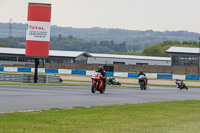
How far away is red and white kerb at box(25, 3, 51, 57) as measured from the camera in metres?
35.3

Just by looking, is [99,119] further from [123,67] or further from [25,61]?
[25,61]

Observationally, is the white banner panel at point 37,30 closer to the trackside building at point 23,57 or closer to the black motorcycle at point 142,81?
the black motorcycle at point 142,81

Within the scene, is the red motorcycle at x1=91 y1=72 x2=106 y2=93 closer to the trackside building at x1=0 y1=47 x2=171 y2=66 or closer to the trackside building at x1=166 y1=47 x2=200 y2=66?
the trackside building at x1=0 y1=47 x2=171 y2=66

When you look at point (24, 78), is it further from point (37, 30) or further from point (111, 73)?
point (111, 73)

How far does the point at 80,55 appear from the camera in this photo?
10725 centimetres

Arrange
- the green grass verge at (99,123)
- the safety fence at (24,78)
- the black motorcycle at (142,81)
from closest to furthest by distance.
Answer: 1. the green grass verge at (99,123)
2. the black motorcycle at (142,81)
3. the safety fence at (24,78)

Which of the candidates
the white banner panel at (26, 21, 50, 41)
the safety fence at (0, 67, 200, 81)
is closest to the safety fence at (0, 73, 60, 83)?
the white banner panel at (26, 21, 50, 41)

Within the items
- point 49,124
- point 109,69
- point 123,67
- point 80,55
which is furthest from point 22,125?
point 80,55

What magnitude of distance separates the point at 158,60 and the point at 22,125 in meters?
105

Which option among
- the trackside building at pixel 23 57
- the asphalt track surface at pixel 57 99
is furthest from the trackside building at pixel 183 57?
the asphalt track surface at pixel 57 99

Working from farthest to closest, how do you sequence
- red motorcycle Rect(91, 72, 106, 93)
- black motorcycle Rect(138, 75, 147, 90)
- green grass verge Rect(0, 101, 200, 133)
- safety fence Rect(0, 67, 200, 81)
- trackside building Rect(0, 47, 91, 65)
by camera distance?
trackside building Rect(0, 47, 91, 65) → safety fence Rect(0, 67, 200, 81) → black motorcycle Rect(138, 75, 147, 90) → red motorcycle Rect(91, 72, 106, 93) → green grass verge Rect(0, 101, 200, 133)

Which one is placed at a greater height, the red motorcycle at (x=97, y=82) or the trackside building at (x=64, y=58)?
the trackside building at (x=64, y=58)

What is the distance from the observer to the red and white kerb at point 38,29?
3528cm

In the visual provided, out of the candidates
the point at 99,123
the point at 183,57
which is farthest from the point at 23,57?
the point at 99,123
